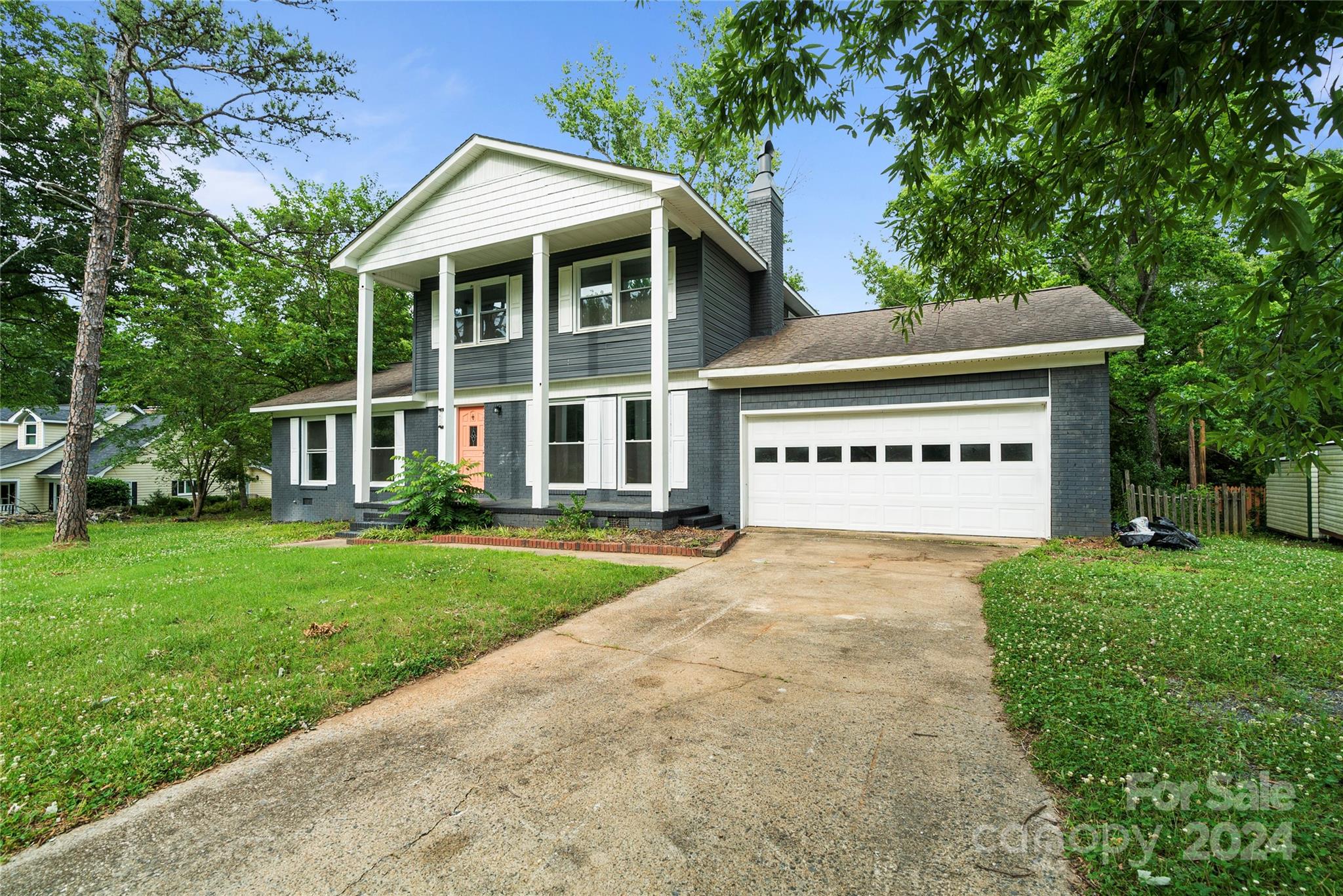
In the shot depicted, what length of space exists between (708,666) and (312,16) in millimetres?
15691

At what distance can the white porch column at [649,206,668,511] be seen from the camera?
974 centimetres

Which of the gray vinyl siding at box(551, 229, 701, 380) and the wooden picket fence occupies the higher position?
the gray vinyl siding at box(551, 229, 701, 380)

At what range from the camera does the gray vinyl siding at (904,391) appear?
885 centimetres

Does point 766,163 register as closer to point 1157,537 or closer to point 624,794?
point 1157,537

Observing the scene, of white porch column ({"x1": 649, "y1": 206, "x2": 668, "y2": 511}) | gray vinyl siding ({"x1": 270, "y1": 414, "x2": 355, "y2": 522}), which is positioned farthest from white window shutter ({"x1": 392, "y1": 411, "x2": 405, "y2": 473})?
white porch column ({"x1": 649, "y1": 206, "x2": 668, "y2": 511})

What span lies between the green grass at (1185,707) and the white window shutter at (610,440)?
7.47 m

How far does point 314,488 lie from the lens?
591 inches

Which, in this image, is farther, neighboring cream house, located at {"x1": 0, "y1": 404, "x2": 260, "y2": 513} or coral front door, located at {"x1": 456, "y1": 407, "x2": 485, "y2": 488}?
neighboring cream house, located at {"x1": 0, "y1": 404, "x2": 260, "y2": 513}

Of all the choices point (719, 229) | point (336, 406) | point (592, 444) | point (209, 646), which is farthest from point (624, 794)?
point (336, 406)

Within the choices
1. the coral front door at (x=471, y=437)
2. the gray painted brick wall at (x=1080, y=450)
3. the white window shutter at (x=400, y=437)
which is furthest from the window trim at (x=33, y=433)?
the gray painted brick wall at (x=1080, y=450)

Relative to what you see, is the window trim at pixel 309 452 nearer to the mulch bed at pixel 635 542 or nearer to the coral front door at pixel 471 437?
the coral front door at pixel 471 437

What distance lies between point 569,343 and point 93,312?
402 inches

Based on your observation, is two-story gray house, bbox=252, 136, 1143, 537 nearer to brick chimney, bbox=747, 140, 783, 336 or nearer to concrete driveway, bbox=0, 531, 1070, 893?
brick chimney, bbox=747, 140, 783, 336

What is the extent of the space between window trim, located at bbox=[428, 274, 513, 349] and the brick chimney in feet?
18.5
